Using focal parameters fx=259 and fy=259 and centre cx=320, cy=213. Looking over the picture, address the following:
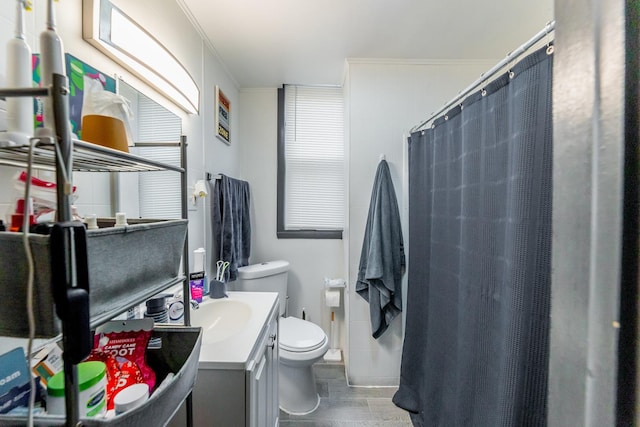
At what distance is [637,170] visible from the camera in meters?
0.24

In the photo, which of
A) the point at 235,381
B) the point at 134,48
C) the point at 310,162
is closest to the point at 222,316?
the point at 235,381

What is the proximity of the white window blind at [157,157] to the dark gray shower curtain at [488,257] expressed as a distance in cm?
126

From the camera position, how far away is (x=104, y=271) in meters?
0.44

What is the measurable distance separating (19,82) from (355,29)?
1.56 m

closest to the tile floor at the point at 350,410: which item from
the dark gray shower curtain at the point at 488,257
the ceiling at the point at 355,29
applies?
the dark gray shower curtain at the point at 488,257

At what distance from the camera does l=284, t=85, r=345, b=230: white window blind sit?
2314 mm

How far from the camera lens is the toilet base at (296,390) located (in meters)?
1.68

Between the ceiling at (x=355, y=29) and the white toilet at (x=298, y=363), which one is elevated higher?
the ceiling at (x=355, y=29)

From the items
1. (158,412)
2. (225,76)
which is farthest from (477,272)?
(225,76)

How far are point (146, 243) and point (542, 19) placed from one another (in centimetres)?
218

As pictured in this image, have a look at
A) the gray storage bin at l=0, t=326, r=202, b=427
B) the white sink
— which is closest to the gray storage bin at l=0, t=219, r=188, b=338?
the gray storage bin at l=0, t=326, r=202, b=427

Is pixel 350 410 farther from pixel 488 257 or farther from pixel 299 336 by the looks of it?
pixel 488 257

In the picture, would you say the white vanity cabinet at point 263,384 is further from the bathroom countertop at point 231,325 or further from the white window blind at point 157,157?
the white window blind at point 157,157

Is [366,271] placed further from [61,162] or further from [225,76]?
[225,76]
